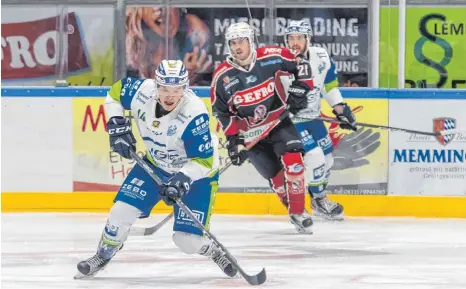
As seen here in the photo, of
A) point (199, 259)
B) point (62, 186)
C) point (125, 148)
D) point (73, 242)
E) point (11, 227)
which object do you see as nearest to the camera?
point (125, 148)

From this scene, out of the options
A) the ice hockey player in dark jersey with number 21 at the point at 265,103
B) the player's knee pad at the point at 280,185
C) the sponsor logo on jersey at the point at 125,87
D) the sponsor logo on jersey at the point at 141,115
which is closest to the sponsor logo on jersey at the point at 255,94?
the ice hockey player in dark jersey with number 21 at the point at 265,103

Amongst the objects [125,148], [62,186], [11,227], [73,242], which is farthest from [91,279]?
[62,186]

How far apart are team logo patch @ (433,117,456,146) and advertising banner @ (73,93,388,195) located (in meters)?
0.33

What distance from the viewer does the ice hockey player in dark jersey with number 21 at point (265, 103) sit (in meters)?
7.27

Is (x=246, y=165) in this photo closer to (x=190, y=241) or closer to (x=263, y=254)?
(x=263, y=254)

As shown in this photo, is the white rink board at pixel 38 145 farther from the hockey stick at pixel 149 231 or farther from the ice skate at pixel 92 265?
the ice skate at pixel 92 265

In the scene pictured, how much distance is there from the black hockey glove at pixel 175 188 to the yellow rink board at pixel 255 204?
318 cm

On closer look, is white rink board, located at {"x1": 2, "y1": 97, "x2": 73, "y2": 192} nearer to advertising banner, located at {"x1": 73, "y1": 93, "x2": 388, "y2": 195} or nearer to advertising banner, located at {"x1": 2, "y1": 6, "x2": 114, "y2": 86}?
advertising banner, located at {"x1": 73, "y1": 93, "x2": 388, "y2": 195}

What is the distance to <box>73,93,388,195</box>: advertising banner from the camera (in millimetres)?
8383

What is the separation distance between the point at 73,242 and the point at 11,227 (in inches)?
29.8

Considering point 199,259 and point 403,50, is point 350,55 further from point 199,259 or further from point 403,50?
point 199,259

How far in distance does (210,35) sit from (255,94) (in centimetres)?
149

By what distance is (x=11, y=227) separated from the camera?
762cm

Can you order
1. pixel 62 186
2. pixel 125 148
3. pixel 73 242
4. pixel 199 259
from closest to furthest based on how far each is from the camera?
pixel 125 148, pixel 199 259, pixel 73 242, pixel 62 186
